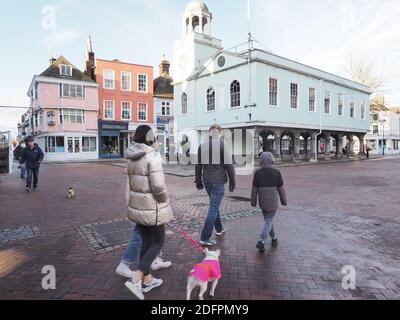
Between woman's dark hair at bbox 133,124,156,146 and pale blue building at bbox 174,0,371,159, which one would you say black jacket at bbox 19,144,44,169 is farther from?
pale blue building at bbox 174,0,371,159

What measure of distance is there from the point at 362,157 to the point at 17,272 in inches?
1509

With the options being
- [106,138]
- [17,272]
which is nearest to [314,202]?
[17,272]

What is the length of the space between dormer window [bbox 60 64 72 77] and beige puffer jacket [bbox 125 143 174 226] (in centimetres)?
3315

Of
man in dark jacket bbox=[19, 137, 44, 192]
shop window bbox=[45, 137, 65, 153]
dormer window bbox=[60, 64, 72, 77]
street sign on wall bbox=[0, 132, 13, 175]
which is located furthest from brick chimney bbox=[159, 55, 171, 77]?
man in dark jacket bbox=[19, 137, 44, 192]

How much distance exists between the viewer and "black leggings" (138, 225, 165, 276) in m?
3.20

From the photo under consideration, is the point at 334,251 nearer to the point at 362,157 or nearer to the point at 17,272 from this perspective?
the point at 17,272

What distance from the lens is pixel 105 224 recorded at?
19.2ft

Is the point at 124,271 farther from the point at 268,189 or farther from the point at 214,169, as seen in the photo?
the point at 268,189

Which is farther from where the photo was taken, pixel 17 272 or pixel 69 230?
pixel 69 230

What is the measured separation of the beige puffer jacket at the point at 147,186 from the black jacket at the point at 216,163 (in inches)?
58.7

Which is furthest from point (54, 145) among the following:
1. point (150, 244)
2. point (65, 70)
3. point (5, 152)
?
point (150, 244)

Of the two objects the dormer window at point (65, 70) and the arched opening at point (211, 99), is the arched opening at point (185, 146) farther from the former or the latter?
the dormer window at point (65, 70)
